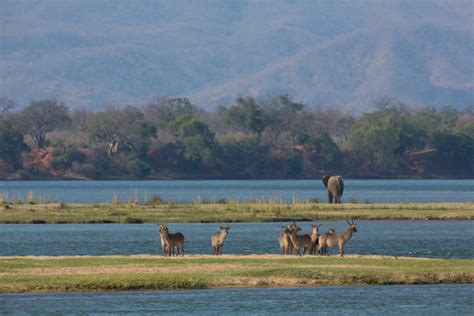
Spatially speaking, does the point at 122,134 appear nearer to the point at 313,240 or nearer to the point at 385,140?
the point at 385,140

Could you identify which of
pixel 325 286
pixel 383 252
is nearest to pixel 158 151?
pixel 383 252

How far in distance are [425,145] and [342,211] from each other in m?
88.0

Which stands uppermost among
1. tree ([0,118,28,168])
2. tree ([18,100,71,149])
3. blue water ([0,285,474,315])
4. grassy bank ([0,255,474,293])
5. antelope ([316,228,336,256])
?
tree ([18,100,71,149])

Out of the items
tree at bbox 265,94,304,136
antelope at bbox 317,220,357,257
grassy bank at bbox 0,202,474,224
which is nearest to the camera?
antelope at bbox 317,220,357,257

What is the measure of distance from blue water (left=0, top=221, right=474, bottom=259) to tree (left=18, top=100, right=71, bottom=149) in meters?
93.8

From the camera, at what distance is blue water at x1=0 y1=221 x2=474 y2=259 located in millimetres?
44562

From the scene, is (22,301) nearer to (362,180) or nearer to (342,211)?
(342,211)

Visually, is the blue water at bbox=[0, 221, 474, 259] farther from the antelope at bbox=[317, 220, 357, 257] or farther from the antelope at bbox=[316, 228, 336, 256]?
the antelope at bbox=[317, 220, 357, 257]

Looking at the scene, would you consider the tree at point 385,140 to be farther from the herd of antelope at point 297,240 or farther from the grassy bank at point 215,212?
the herd of antelope at point 297,240

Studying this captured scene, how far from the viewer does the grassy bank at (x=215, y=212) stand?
60.7 m

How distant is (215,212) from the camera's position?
6378cm

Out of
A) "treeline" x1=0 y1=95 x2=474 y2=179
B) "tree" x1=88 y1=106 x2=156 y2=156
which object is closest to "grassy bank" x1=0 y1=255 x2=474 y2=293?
"treeline" x1=0 y1=95 x2=474 y2=179

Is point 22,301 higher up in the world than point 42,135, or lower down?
lower down

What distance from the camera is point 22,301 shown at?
31.0 meters
